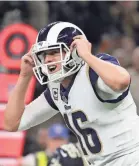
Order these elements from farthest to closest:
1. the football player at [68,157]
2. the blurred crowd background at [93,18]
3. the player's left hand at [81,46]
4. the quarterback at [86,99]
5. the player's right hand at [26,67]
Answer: the blurred crowd background at [93,18], the football player at [68,157], the player's right hand at [26,67], the quarterback at [86,99], the player's left hand at [81,46]

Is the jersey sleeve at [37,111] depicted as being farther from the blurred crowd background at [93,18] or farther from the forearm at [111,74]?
the blurred crowd background at [93,18]

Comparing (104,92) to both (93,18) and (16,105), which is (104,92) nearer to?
(16,105)

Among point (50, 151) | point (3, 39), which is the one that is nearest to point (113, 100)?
point (50, 151)

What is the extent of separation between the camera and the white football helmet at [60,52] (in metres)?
4.71

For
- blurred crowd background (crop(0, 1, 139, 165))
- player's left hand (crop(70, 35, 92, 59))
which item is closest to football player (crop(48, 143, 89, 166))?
player's left hand (crop(70, 35, 92, 59))

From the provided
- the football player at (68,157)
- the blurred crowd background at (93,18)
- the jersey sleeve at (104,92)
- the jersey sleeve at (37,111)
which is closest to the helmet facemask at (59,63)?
the jersey sleeve at (104,92)

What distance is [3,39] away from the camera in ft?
28.1

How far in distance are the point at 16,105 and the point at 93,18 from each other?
5.08 m

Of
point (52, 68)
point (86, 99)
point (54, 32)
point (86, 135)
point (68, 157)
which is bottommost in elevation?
point (68, 157)

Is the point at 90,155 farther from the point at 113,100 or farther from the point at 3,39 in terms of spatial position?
the point at 3,39

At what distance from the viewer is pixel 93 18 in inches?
394

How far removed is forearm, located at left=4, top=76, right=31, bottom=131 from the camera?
16.5 ft

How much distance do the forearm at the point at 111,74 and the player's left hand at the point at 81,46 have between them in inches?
3.9

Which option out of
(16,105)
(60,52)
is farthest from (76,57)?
(16,105)
